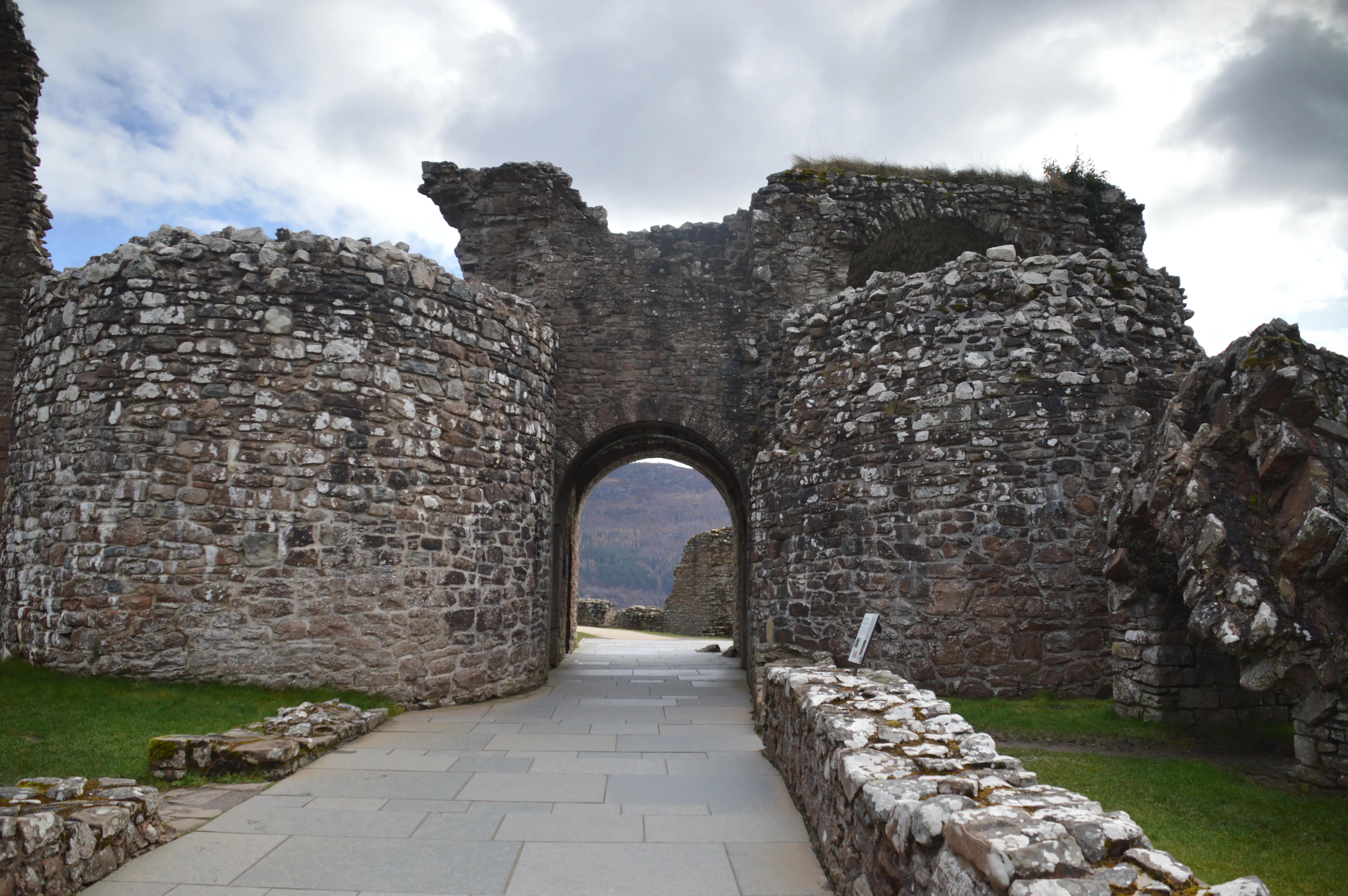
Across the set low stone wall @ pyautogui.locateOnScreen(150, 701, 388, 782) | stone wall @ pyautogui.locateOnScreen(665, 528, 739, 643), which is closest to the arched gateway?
low stone wall @ pyautogui.locateOnScreen(150, 701, 388, 782)

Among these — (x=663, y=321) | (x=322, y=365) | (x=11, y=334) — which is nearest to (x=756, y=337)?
(x=663, y=321)

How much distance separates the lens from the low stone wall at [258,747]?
530cm

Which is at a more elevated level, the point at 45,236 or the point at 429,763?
the point at 45,236

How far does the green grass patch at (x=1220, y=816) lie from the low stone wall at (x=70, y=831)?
512 centimetres

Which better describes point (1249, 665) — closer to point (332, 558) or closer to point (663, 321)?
point (332, 558)

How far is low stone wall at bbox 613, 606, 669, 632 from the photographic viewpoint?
1054 inches

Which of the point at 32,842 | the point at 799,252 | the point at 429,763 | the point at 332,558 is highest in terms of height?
the point at 799,252

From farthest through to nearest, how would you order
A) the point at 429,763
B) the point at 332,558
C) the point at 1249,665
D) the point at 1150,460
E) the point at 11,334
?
the point at 11,334
the point at 332,558
the point at 1150,460
the point at 429,763
the point at 1249,665

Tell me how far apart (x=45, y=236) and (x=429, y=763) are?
1190 centimetres

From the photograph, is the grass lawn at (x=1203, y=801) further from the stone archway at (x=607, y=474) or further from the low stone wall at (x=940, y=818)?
the stone archway at (x=607, y=474)

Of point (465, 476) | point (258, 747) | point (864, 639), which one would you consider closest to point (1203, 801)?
point (864, 639)

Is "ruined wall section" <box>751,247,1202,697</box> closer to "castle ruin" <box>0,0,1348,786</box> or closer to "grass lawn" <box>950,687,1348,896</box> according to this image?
"castle ruin" <box>0,0,1348,786</box>

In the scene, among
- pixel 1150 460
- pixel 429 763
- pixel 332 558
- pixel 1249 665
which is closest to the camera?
pixel 1249 665

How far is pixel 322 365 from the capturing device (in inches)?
324
